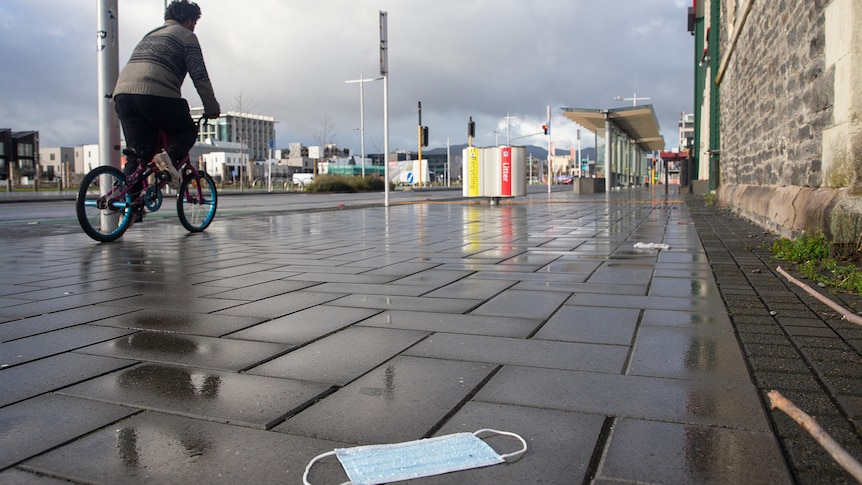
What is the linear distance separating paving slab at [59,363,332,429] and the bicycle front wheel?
19.6ft

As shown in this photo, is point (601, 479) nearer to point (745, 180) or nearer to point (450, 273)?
point (450, 273)

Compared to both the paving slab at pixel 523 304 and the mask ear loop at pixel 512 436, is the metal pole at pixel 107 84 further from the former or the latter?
the mask ear loop at pixel 512 436

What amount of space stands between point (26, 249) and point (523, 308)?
18.8 feet

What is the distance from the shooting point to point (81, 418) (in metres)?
2.08

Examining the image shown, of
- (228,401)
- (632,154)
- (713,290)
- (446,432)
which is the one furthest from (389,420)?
(632,154)

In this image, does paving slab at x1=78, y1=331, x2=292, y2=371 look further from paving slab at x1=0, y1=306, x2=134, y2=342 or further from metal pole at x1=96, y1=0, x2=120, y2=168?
metal pole at x1=96, y1=0, x2=120, y2=168

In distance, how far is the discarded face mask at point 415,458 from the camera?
5.48 feet

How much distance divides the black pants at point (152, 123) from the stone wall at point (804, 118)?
621 cm

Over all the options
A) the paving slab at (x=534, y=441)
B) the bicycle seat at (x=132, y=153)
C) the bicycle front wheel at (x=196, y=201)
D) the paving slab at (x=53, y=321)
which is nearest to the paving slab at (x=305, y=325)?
the paving slab at (x=53, y=321)

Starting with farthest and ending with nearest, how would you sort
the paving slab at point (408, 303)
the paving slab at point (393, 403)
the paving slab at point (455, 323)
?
the paving slab at point (408, 303) < the paving slab at point (455, 323) < the paving slab at point (393, 403)

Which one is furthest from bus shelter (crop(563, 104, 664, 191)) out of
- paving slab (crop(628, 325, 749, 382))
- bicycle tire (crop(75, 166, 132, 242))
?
paving slab (crop(628, 325, 749, 382))

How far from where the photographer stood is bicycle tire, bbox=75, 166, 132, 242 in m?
7.29

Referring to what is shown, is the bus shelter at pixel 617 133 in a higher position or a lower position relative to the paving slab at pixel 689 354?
higher

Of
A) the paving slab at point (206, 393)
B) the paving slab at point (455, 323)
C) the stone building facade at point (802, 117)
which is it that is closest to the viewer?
the paving slab at point (206, 393)
